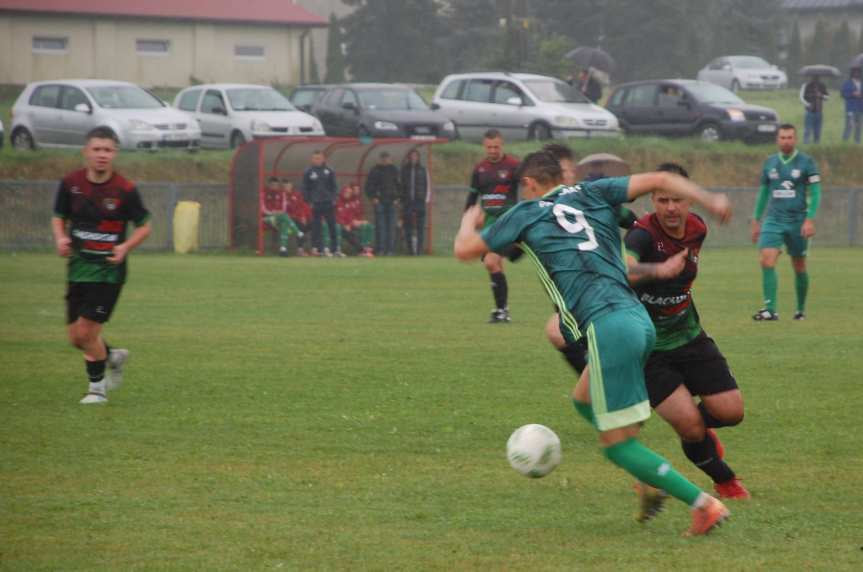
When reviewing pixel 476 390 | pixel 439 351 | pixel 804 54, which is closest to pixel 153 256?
pixel 439 351

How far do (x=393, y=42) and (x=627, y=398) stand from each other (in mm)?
56308

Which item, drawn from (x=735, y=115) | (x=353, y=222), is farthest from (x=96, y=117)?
(x=735, y=115)

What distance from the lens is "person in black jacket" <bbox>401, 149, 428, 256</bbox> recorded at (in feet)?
93.1

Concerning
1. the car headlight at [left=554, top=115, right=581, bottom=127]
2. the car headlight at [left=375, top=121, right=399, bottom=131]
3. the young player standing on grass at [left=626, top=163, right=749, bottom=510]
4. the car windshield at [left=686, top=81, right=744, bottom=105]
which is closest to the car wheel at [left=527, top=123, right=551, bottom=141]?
the car headlight at [left=554, top=115, right=581, bottom=127]

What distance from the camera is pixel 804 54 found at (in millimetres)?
68125

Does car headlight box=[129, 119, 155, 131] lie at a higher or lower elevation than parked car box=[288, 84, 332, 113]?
lower

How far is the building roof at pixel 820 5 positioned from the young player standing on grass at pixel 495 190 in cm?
6207

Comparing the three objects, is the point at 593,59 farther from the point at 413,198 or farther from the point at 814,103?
the point at 413,198

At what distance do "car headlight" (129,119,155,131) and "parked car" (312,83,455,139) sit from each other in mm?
5185

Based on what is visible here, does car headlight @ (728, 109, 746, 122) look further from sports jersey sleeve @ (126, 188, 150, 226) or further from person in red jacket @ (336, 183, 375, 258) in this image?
sports jersey sleeve @ (126, 188, 150, 226)

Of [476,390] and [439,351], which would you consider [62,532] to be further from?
[439,351]

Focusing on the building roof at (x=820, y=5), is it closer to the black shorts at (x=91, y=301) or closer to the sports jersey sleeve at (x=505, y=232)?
the black shorts at (x=91, y=301)

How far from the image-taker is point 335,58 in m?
59.8

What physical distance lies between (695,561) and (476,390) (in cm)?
509
